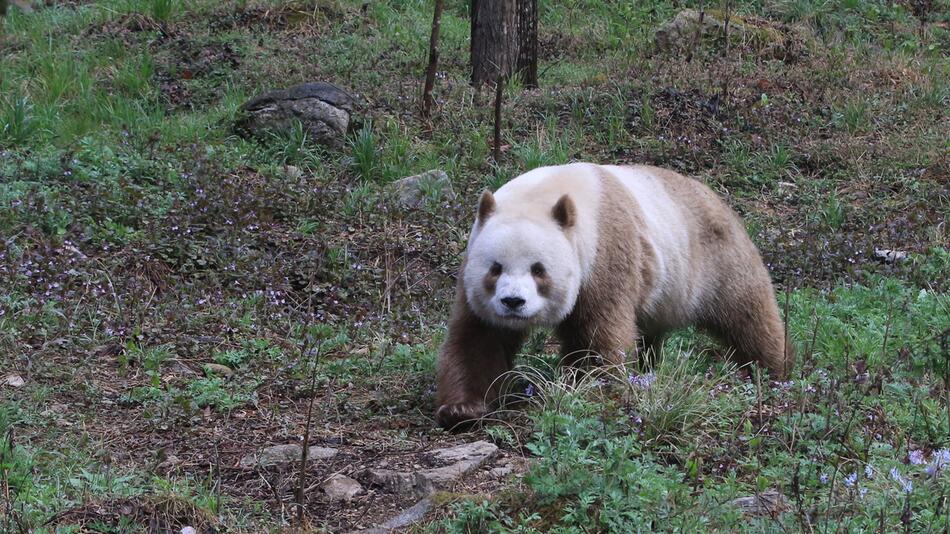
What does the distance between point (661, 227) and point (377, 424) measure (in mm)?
1762

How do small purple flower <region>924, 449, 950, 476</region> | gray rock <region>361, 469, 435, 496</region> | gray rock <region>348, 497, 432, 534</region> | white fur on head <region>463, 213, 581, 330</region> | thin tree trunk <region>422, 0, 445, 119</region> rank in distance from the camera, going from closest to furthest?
small purple flower <region>924, 449, 950, 476</region>, gray rock <region>348, 497, 432, 534</region>, gray rock <region>361, 469, 435, 496</region>, white fur on head <region>463, 213, 581, 330</region>, thin tree trunk <region>422, 0, 445, 119</region>

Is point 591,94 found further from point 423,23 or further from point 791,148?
point 423,23

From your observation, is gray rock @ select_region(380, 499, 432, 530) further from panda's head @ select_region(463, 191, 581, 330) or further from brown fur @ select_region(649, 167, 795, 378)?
brown fur @ select_region(649, 167, 795, 378)

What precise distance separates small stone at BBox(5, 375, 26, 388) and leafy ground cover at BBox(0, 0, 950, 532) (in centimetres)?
1

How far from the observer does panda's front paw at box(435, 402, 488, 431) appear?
205 inches

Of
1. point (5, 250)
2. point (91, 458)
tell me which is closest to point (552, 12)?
point (5, 250)

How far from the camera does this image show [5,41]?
13102 mm

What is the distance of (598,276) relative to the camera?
17.4 feet

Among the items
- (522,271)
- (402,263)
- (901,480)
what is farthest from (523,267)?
(402,263)

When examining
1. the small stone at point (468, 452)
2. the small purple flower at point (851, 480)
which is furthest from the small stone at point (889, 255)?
the small purple flower at point (851, 480)

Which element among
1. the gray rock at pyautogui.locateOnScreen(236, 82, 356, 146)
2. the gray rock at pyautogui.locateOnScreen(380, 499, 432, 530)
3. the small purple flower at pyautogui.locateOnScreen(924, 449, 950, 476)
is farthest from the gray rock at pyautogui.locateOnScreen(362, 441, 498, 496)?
the gray rock at pyautogui.locateOnScreen(236, 82, 356, 146)

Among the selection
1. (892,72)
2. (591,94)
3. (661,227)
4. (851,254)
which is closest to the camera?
(661,227)

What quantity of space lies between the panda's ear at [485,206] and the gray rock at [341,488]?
4.47 ft

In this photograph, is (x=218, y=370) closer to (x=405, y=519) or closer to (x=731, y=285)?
(x=405, y=519)
